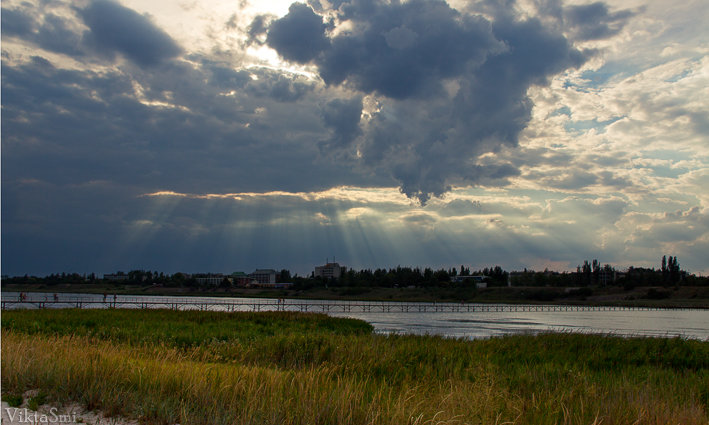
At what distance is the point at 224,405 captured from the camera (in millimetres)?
9352

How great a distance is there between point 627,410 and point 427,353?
1106 centimetres

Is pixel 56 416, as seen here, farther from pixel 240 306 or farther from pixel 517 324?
pixel 240 306

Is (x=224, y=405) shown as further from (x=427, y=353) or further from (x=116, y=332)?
(x=116, y=332)

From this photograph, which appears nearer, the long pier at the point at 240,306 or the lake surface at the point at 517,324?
the lake surface at the point at 517,324
